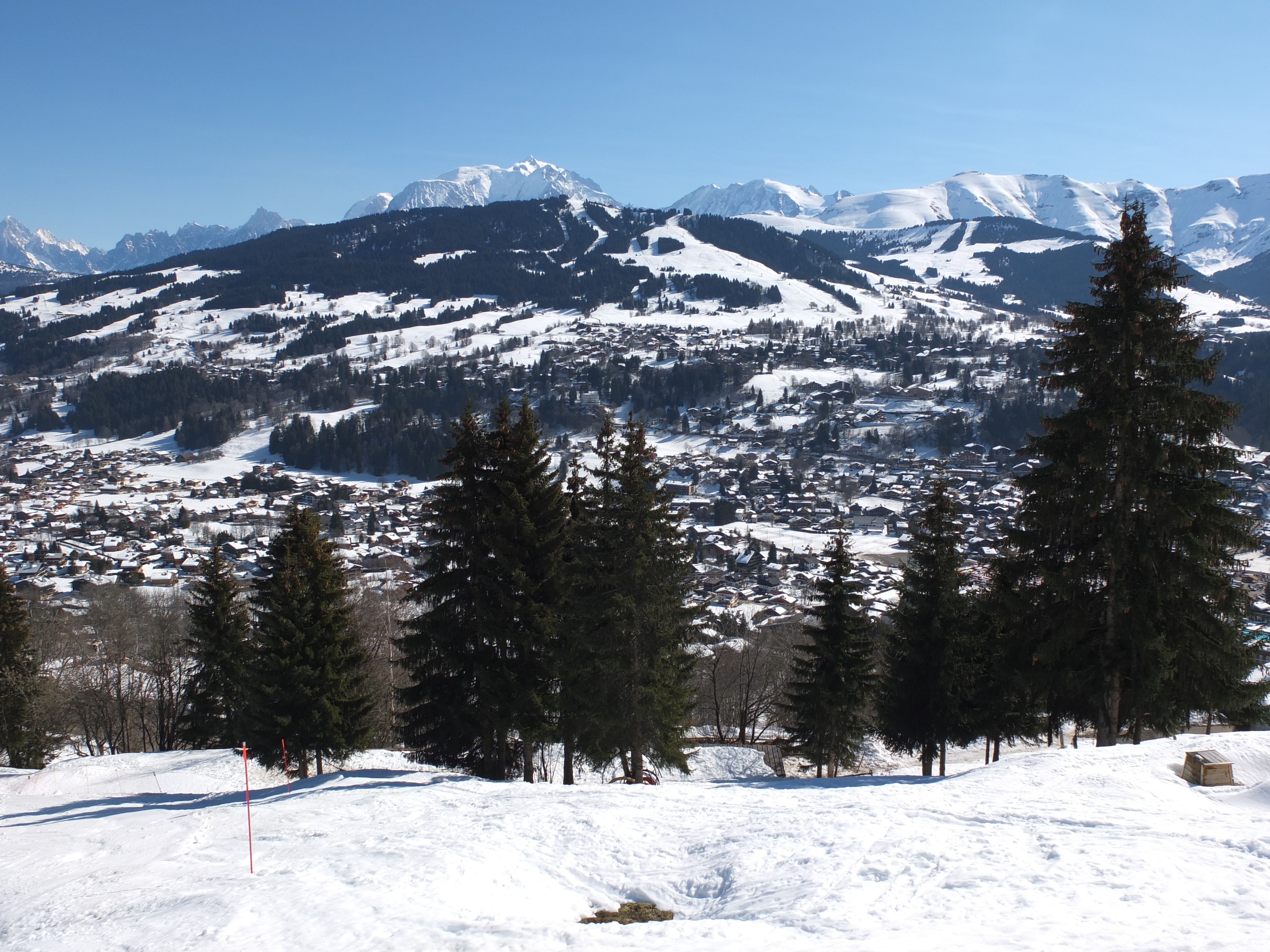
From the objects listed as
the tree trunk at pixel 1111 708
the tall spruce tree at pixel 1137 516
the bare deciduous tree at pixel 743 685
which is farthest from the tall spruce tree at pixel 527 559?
the bare deciduous tree at pixel 743 685

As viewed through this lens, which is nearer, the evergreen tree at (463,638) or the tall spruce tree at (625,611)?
the tall spruce tree at (625,611)

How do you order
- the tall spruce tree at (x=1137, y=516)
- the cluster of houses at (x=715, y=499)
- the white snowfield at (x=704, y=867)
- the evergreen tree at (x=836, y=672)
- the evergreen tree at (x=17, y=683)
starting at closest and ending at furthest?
the white snowfield at (x=704, y=867) < the tall spruce tree at (x=1137, y=516) < the evergreen tree at (x=836, y=672) < the evergreen tree at (x=17, y=683) < the cluster of houses at (x=715, y=499)

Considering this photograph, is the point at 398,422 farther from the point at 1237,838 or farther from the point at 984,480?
the point at 1237,838

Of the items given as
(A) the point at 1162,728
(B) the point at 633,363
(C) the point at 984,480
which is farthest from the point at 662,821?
(B) the point at 633,363

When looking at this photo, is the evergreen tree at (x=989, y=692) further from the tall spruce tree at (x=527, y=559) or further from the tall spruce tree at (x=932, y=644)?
the tall spruce tree at (x=527, y=559)

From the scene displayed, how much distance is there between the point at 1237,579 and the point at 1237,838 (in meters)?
63.4

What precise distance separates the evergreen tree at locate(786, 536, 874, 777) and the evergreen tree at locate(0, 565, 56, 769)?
24927 mm

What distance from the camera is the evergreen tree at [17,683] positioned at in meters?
23.5

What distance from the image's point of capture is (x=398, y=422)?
150750 mm

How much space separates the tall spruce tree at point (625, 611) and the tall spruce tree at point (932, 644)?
627cm

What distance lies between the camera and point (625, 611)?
53.6 ft

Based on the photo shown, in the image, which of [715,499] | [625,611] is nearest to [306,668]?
[625,611]

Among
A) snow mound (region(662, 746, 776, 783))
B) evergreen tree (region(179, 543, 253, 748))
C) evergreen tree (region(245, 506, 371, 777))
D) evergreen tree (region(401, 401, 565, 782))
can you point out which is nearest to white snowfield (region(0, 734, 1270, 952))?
evergreen tree (region(401, 401, 565, 782))

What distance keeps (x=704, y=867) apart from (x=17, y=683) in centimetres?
2528
